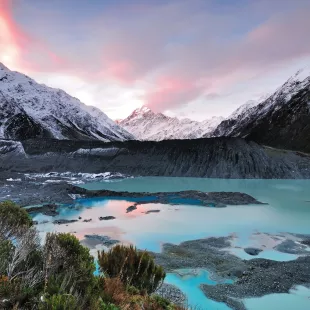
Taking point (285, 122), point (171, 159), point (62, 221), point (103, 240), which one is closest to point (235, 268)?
point (103, 240)

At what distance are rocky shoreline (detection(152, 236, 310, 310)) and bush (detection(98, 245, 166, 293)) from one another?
11.7 feet

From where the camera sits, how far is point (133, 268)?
11.7 m

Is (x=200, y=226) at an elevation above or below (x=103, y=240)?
above

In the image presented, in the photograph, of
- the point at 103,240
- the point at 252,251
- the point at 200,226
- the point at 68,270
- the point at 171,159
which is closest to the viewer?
the point at 68,270

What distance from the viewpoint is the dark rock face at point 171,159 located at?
75438 millimetres

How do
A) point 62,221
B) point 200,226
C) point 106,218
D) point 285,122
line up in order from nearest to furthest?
point 200,226, point 62,221, point 106,218, point 285,122

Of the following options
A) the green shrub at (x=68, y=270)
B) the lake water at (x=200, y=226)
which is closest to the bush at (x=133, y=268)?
the green shrub at (x=68, y=270)

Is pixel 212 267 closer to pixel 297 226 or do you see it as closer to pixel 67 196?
pixel 297 226

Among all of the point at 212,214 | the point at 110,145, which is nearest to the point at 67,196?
the point at 212,214

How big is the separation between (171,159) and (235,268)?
6349 centimetres

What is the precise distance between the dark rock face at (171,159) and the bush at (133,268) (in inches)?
2494

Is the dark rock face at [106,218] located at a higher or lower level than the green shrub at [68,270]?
lower

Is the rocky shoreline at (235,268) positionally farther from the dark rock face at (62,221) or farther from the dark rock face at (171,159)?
the dark rock face at (171,159)

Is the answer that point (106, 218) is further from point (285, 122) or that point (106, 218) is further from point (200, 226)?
point (285, 122)
